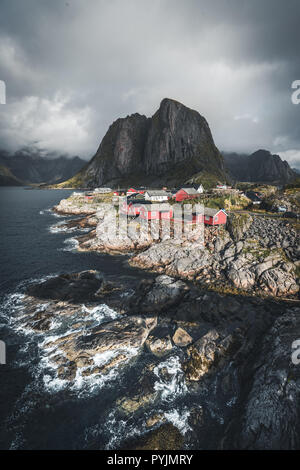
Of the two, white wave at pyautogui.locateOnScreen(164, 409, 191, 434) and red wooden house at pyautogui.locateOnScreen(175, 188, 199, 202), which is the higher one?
red wooden house at pyautogui.locateOnScreen(175, 188, 199, 202)

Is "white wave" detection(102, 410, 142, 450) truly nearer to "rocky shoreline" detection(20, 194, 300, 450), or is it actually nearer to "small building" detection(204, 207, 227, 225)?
"rocky shoreline" detection(20, 194, 300, 450)

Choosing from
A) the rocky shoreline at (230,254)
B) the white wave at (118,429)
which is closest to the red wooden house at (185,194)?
the rocky shoreline at (230,254)

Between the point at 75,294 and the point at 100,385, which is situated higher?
the point at 75,294

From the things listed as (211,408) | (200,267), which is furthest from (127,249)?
(211,408)

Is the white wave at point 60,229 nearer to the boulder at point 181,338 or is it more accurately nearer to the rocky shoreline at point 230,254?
the rocky shoreline at point 230,254

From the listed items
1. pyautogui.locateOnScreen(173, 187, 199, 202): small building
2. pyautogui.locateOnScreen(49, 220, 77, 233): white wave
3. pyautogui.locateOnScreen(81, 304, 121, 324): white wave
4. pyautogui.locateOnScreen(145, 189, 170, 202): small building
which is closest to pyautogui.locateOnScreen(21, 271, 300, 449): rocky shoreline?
pyautogui.locateOnScreen(81, 304, 121, 324): white wave

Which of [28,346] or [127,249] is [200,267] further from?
[28,346]

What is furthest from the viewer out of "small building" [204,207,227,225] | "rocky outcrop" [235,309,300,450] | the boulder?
"small building" [204,207,227,225]
